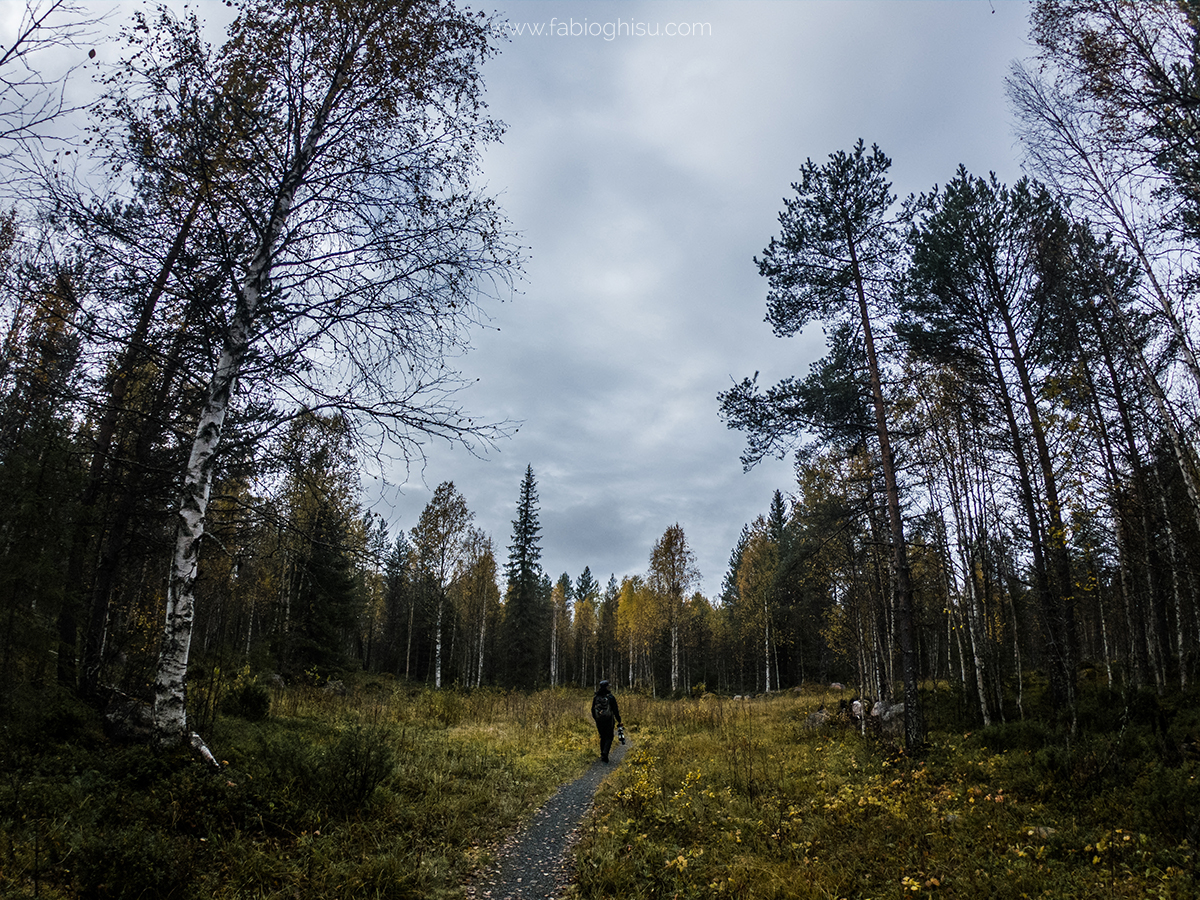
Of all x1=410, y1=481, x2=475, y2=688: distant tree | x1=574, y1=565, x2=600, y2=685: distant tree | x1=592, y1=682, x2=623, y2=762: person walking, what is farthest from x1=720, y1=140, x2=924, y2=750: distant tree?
x1=574, y1=565, x2=600, y2=685: distant tree

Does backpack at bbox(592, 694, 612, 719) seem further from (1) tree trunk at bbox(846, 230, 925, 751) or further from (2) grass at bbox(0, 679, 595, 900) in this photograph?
(1) tree trunk at bbox(846, 230, 925, 751)

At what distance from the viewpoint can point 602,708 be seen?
11039mm

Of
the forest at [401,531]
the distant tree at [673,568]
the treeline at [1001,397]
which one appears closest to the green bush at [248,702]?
the forest at [401,531]

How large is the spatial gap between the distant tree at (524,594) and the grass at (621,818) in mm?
25191

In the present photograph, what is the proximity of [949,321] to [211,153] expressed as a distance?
1444 cm

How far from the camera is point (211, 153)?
5707 millimetres

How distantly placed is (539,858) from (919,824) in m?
4.46

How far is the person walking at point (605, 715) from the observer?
1090 cm

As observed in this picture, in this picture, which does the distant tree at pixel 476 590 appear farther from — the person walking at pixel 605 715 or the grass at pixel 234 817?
the grass at pixel 234 817

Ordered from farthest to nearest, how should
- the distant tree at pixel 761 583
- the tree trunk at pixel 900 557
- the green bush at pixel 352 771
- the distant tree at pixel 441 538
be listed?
the distant tree at pixel 761 583 → the distant tree at pixel 441 538 → the tree trunk at pixel 900 557 → the green bush at pixel 352 771

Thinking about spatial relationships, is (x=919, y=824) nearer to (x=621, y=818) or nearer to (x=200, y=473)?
(x=621, y=818)

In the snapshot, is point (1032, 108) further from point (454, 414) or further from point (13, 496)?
point (13, 496)

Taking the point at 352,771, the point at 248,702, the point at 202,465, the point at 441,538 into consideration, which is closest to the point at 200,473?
the point at 202,465

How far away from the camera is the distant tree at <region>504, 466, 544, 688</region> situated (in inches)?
1328
